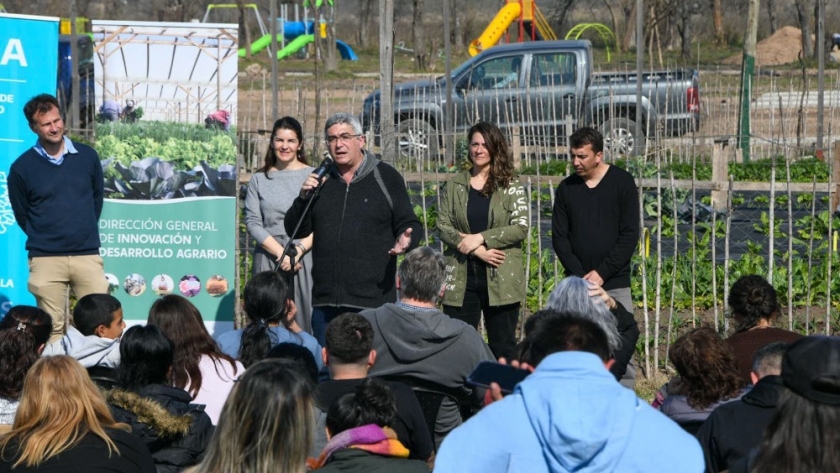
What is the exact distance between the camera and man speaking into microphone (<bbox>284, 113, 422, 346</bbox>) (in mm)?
5879

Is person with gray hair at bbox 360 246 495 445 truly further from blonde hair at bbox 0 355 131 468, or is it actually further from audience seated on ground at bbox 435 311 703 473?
audience seated on ground at bbox 435 311 703 473

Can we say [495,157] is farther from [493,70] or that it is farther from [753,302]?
[493,70]

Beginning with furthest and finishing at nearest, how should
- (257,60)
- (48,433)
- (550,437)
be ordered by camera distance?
1. (257,60)
2. (48,433)
3. (550,437)

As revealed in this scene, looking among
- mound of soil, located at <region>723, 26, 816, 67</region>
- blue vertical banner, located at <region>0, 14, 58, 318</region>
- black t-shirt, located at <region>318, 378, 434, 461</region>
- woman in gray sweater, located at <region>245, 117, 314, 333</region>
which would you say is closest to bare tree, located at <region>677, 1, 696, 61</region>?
mound of soil, located at <region>723, 26, 816, 67</region>

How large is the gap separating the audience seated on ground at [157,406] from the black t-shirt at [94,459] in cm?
36

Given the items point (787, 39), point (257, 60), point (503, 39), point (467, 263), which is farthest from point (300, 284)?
point (787, 39)

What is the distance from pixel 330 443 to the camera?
3.33m

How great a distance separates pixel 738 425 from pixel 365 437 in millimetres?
1203

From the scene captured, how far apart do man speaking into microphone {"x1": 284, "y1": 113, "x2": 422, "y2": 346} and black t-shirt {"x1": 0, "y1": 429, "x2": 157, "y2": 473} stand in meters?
2.58

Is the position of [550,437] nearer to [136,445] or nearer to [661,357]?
[136,445]

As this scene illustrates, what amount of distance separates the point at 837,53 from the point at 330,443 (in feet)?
98.9

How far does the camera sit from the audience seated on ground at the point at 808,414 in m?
2.47

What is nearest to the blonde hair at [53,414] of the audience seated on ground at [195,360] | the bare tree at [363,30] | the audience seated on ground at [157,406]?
the audience seated on ground at [157,406]

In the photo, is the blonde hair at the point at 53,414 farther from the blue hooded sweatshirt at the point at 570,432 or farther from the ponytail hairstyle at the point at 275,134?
the ponytail hairstyle at the point at 275,134
